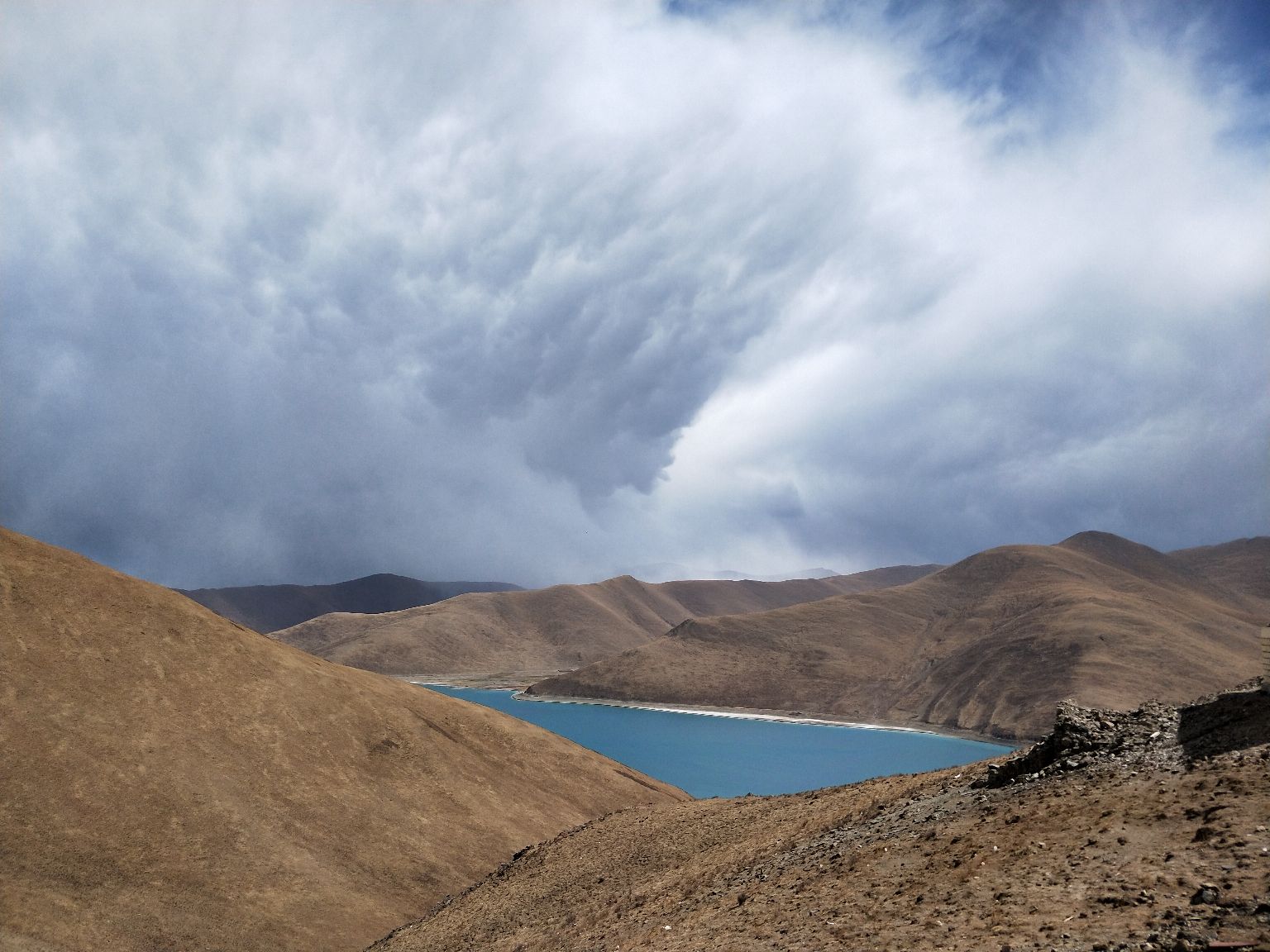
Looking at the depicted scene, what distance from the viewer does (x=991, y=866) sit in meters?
11.5

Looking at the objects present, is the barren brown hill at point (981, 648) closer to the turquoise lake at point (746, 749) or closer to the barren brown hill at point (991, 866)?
the turquoise lake at point (746, 749)

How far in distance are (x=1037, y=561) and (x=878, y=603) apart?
102 feet

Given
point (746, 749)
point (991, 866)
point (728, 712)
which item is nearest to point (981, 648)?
point (728, 712)

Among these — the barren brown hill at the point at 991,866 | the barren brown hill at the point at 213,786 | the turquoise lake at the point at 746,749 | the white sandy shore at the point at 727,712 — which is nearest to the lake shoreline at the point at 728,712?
the white sandy shore at the point at 727,712

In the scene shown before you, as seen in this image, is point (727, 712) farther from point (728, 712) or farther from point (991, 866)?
point (991, 866)

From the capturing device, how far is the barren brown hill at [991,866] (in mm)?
9133

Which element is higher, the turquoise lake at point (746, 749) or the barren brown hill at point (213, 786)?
the barren brown hill at point (213, 786)

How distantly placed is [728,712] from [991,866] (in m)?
131

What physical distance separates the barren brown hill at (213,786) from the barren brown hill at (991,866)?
5.89 meters

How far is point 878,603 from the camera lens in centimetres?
16775

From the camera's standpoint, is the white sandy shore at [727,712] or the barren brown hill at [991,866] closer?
the barren brown hill at [991,866]

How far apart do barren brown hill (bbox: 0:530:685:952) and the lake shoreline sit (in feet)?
274

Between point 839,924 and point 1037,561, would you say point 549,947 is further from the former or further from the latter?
point 1037,561

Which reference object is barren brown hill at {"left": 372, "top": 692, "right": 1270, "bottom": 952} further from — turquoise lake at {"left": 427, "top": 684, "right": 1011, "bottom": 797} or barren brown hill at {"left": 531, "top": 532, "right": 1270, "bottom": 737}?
barren brown hill at {"left": 531, "top": 532, "right": 1270, "bottom": 737}
